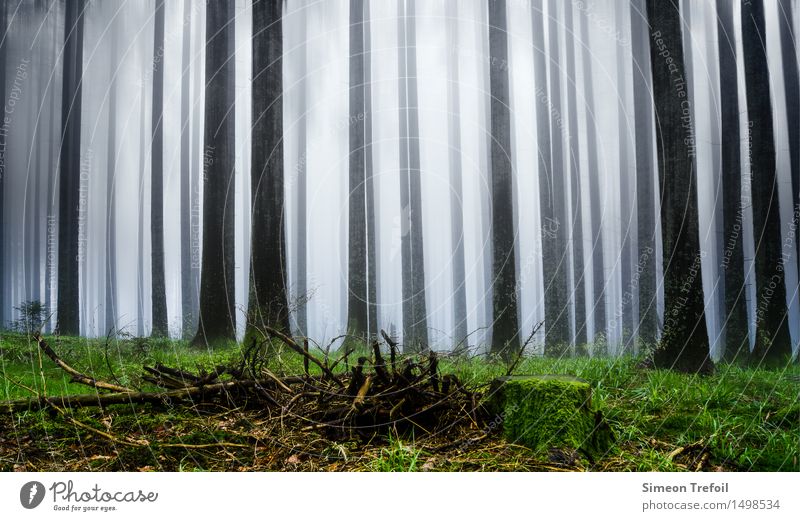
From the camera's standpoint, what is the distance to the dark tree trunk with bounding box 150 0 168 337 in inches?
132

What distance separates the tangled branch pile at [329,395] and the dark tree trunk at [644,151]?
67.6 inches

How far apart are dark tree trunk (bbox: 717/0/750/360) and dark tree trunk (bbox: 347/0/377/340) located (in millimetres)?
2827

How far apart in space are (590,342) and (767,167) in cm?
188

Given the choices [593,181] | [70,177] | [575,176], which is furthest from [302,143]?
[593,181]

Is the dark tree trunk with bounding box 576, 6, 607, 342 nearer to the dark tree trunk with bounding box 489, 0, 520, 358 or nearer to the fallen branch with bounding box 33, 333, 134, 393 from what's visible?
A: the dark tree trunk with bounding box 489, 0, 520, 358

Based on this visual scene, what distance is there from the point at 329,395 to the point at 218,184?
Answer: 2.05 meters

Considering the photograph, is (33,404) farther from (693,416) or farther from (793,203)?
(793,203)

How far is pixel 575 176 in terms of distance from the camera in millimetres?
5324

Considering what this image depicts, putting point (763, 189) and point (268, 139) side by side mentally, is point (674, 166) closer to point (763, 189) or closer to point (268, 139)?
point (763, 189)

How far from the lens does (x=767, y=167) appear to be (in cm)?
352

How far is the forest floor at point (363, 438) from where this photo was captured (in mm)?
2430
